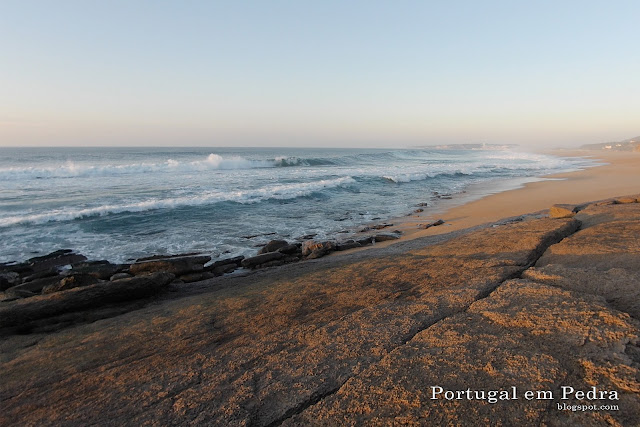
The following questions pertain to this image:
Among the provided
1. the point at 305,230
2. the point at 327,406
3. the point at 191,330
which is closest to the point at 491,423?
the point at 327,406

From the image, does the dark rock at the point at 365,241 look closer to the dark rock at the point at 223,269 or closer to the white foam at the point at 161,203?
the dark rock at the point at 223,269

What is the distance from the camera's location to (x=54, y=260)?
9633mm

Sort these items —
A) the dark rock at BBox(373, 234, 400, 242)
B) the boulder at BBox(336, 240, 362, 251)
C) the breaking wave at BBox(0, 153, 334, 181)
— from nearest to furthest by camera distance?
the boulder at BBox(336, 240, 362, 251) → the dark rock at BBox(373, 234, 400, 242) → the breaking wave at BBox(0, 153, 334, 181)

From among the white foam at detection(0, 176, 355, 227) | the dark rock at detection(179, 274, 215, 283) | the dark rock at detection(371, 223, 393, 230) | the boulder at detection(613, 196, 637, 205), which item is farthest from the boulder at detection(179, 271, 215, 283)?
the boulder at detection(613, 196, 637, 205)

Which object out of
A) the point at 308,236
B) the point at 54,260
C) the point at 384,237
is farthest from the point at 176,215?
the point at 384,237

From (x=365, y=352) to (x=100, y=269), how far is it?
313 inches

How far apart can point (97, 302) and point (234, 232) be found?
302 inches

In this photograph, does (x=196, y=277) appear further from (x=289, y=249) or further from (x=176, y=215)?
(x=176, y=215)

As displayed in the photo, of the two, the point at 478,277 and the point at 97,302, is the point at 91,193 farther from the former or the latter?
the point at 478,277

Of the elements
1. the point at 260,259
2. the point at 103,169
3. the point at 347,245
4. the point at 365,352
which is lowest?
the point at 260,259

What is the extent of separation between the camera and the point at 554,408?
2.14 meters

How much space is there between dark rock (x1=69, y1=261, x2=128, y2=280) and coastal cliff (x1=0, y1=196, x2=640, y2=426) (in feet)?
11.1

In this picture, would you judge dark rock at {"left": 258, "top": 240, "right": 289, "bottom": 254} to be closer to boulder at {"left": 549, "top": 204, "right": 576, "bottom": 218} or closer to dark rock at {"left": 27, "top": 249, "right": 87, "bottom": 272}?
dark rock at {"left": 27, "top": 249, "right": 87, "bottom": 272}

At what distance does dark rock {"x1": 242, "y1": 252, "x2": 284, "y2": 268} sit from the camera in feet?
28.9
